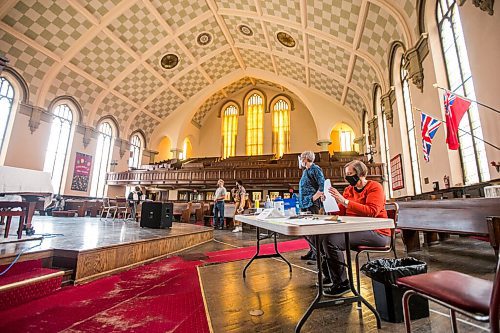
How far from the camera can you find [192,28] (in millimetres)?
11430

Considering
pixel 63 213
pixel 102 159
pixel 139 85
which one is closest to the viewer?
pixel 63 213

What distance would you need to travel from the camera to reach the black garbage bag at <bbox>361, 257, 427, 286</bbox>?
1.51m

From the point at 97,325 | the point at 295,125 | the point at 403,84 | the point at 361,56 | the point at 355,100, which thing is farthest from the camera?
the point at 295,125

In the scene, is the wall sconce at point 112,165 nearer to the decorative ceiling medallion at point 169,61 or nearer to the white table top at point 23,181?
the decorative ceiling medallion at point 169,61

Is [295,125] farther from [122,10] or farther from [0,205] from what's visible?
[0,205]

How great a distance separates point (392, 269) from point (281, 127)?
1536 cm

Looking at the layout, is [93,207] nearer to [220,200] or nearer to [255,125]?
[220,200]

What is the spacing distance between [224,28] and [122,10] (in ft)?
15.0

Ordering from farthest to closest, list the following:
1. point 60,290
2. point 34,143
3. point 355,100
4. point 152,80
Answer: point 152,80
point 355,100
point 34,143
point 60,290

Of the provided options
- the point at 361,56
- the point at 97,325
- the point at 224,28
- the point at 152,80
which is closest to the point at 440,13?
the point at 361,56

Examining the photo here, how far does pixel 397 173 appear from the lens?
298 inches

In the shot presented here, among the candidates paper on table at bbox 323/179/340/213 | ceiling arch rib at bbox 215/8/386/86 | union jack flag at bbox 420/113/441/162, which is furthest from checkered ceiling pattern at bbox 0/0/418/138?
paper on table at bbox 323/179/340/213

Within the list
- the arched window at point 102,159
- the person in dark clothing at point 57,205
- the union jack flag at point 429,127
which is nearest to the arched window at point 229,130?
the arched window at point 102,159

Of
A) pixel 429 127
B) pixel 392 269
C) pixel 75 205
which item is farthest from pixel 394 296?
pixel 75 205
